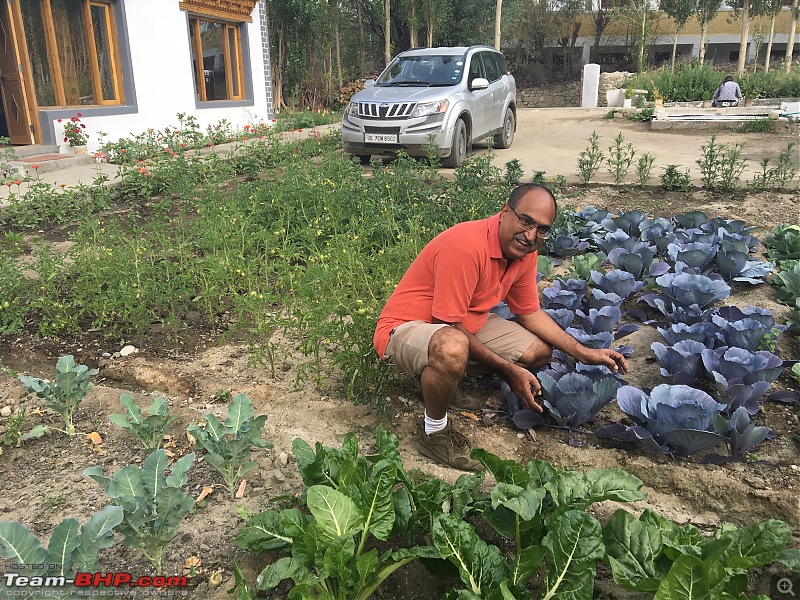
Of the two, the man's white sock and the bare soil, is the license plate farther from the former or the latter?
the man's white sock

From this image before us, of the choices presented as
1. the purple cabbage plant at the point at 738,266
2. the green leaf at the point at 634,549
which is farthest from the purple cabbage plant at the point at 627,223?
the green leaf at the point at 634,549

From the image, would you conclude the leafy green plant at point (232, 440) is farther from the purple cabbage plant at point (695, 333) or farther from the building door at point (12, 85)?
the building door at point (12, 85)

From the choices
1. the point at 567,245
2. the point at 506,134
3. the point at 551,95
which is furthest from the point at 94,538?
the point at 551,95

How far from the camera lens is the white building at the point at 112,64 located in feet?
30.0

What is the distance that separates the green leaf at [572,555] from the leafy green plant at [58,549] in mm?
1239

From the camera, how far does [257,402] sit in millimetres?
3094

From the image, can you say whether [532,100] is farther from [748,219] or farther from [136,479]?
[136,479]

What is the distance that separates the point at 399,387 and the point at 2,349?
2425mm

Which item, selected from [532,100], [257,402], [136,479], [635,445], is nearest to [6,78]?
[257,402]

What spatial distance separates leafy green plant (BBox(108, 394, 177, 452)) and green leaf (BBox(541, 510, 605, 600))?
1564 mm

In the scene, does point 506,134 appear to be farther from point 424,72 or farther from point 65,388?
point 65,388

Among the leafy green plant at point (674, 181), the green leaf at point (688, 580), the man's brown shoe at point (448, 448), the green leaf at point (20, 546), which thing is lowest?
the man's brown shoe at point (448, 448)

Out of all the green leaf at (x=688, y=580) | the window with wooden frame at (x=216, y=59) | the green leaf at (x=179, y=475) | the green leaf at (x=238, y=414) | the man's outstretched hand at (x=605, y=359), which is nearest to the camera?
the green leaf at (x=688, y=580)

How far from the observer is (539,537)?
1.97 meters
